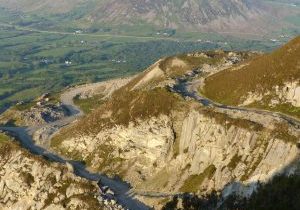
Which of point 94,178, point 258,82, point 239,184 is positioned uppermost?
point 258,82

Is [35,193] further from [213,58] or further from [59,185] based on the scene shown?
[213,58]

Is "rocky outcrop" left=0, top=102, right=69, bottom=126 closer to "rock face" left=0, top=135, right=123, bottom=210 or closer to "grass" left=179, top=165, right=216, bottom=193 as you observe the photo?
"rock face" left=0, top=135, right=123, bottom=210

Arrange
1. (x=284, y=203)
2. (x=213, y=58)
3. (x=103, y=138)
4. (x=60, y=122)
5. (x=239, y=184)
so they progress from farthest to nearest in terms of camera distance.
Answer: (x=213, y=58) < (x=60, y=122) < (x=103, y=138) < (x=239, y=184) < (x=284, y=203)

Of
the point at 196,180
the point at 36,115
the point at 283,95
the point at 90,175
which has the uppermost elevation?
the point at 283,95

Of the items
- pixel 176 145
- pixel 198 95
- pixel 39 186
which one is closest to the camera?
pixel 39 186

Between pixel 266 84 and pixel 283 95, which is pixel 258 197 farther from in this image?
pixel 266 84

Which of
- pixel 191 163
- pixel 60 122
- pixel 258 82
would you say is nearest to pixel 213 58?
pixel 60 122

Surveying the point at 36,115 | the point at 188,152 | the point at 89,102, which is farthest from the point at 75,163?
the point at 89,102
